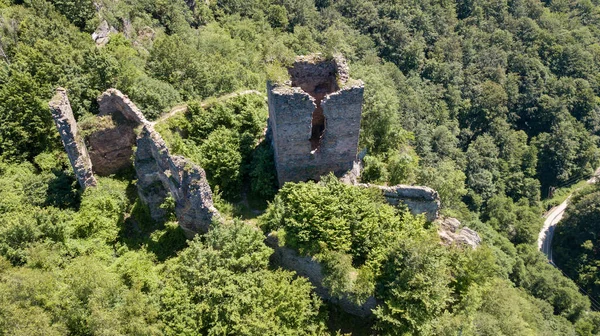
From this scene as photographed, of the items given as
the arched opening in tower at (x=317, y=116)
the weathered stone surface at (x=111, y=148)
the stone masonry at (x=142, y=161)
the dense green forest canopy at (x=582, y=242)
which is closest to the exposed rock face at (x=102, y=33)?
the stone masonry at (x=142, y=161)

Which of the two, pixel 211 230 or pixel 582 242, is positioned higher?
pixel 211 230

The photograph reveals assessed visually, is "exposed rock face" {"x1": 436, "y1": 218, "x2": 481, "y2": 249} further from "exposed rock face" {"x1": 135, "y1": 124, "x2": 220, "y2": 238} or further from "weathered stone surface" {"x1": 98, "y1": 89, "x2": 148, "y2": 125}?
"weathered stone surface" {"x1": 98, "y1": 89, "x2": 148, "y2": 125}

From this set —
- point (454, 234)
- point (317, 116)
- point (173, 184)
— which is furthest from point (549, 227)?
point (173, 184)

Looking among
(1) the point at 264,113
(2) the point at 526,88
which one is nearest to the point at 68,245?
(1) the point at 264,113

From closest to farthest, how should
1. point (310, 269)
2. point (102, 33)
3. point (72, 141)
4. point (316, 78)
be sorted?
point (310, 269)
point (72, 141)
point (316, 78)
point (102, 33)

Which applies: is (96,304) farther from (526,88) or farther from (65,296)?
(526,88)

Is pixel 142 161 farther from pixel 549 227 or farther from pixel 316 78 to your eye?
pixel 549 227
